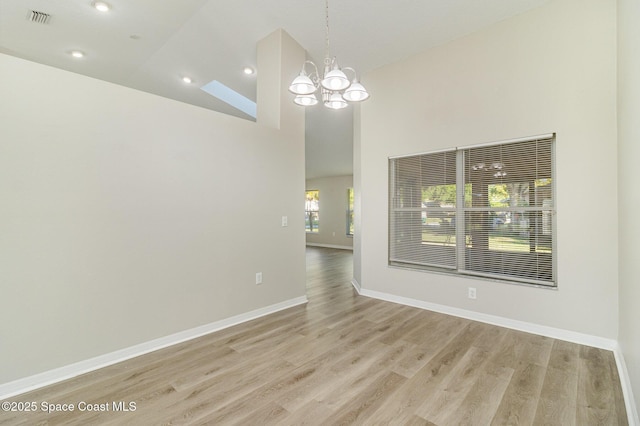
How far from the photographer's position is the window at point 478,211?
2.87 m

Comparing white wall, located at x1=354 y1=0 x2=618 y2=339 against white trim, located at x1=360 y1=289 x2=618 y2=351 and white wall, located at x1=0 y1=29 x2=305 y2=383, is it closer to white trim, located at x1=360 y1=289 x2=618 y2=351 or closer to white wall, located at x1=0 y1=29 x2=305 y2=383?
white trim, located at x1=360 y1=289 x2=618 y2=351

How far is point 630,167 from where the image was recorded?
70.3 inches

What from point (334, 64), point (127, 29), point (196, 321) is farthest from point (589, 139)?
point (127, 29)

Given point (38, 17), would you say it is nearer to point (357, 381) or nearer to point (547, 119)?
point (357, 381)

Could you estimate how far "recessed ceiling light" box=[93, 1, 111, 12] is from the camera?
3.16 metres

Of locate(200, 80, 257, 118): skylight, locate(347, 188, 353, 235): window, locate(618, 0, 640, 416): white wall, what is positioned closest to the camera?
locate(618, 0, 640, 416): white wall

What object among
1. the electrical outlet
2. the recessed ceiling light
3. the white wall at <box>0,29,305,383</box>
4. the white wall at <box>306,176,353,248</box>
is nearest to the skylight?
the recessed ceiling light

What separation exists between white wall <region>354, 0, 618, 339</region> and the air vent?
434 centimetres

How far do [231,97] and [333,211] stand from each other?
5477mm

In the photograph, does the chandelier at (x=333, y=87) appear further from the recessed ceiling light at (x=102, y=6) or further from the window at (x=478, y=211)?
the recessed ceiling light at (x=102, y=6)

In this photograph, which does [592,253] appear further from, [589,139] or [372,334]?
[372,334]

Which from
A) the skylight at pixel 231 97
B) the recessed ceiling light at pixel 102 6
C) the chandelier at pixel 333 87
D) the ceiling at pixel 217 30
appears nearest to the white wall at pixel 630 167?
the ceiling at pixel 217 30

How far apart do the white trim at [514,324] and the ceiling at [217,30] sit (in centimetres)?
290

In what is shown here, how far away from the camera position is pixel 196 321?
110 inches
